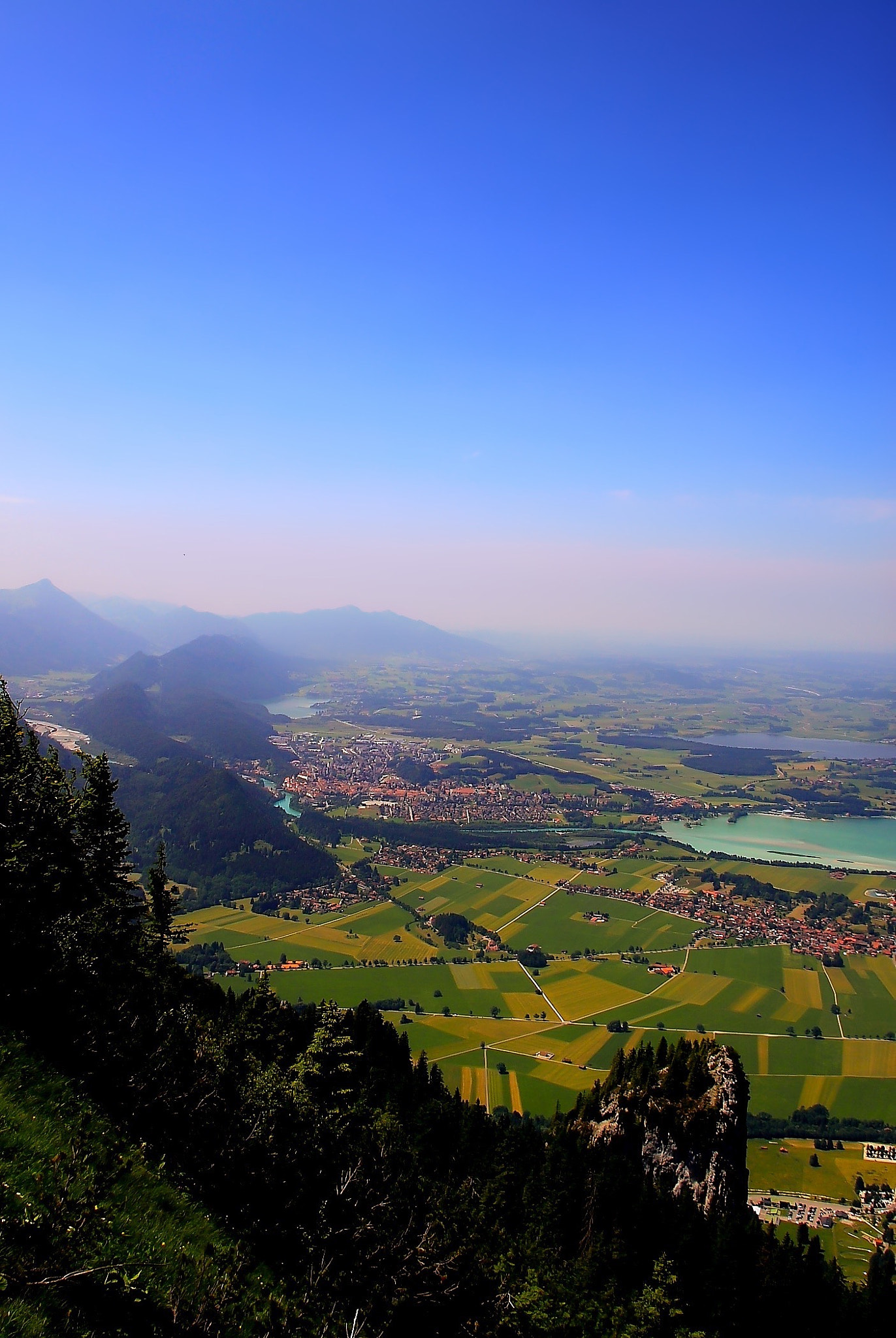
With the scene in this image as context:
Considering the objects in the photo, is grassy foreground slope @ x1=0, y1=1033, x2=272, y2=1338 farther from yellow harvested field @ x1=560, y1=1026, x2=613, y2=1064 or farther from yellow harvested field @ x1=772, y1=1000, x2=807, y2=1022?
yellow harvested field @ x1=772, y1=1000, x2=807, y2=1022

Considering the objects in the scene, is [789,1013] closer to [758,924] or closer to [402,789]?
[758,924]

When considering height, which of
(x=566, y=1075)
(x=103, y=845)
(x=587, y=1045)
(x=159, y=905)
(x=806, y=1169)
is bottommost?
(x=587, y=1045)

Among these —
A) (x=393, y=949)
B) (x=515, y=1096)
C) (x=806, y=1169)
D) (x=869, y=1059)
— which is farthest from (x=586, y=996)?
(x=806, y=1169)

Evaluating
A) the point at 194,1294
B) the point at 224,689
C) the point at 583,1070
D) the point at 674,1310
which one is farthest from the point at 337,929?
the point at 224,689

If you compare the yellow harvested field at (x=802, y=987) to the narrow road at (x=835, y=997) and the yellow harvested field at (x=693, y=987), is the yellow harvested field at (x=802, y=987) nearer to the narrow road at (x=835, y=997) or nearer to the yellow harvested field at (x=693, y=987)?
the narrow road at (x=835, y=997)

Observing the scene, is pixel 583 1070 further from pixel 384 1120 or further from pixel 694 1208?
pixel 384 1120

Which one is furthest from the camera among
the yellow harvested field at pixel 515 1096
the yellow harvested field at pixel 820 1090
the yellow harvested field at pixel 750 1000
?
the yellow harvested field at pixel 750 1000

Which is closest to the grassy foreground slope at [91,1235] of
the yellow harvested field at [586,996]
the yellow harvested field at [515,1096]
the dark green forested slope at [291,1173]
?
the dark green forested slope at [291,1173]
